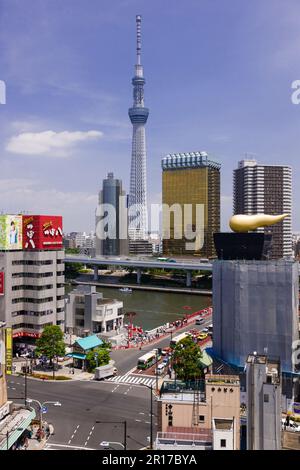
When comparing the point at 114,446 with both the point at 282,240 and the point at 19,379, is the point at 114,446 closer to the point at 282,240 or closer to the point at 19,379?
the point at 19,379

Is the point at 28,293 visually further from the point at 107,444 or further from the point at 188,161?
the point at 188,161

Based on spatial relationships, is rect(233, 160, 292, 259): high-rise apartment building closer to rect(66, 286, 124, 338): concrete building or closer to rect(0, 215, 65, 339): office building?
rect(66, 286, 124, 338): concrete building

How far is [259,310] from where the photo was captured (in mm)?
26516

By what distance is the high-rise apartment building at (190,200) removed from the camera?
103 m

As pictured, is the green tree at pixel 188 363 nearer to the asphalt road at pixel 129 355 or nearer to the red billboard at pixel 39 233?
the asphalt road at pixel 129 355

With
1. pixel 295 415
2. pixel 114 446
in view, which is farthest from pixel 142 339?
pixel 114 446

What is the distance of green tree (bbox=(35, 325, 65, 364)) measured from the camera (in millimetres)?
30797

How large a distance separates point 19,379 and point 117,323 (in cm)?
1515

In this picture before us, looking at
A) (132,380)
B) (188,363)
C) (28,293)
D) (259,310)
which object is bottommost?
(132,380)

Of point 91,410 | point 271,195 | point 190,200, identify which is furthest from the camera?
point 190,200

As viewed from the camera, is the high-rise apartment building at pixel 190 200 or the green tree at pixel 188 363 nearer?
the green tree at pixel 188 363

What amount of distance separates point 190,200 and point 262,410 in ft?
300

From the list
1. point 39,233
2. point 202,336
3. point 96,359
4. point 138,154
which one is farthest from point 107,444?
point 138,154

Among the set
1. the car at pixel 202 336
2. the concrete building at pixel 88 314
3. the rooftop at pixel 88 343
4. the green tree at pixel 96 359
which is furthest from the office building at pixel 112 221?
the green tree at pixel 96 359
